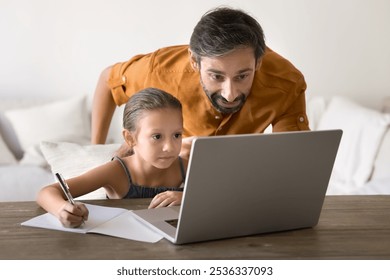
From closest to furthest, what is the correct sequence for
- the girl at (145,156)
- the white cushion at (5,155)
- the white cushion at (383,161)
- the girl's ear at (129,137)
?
the girl at (145,156) < the girl's ear at (129,137) < the white cushion at (383,161) < the white cushion at (5,155)

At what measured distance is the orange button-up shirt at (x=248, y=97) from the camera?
2.14 m

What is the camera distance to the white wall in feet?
13.3

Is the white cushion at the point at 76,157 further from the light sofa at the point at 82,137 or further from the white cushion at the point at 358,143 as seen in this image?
the white cushion at the point at 358,143

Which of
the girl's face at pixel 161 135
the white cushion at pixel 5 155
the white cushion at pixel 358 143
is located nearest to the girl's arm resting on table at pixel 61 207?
the girl's face at pixel 161 135

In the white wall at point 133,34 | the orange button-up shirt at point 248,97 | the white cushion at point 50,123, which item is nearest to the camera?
the orange button-up shirt at point 248,97

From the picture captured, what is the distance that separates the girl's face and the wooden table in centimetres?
41

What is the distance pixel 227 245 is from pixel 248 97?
40.3 inches

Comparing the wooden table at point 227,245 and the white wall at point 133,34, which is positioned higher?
the wooden table at point 227,245

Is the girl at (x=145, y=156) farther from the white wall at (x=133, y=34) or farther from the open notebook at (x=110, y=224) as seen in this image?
the white wall at (x=133, y=34)

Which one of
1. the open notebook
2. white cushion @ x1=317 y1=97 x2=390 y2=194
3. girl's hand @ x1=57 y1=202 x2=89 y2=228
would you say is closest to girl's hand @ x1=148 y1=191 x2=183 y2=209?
the open notebook

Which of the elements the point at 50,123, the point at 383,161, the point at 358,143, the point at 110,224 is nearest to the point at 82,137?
the point at 50,123

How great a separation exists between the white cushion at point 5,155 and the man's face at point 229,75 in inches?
85.6

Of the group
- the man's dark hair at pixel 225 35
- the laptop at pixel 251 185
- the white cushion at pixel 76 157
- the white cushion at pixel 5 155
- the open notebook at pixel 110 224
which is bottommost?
the white cushion at pixel 5 155

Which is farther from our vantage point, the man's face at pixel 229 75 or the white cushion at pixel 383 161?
the white cushion at pixel 383 161
